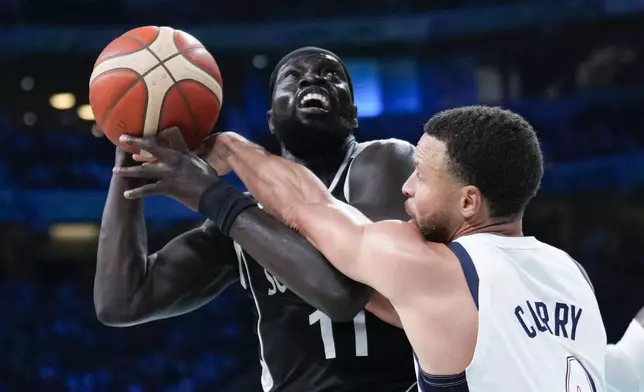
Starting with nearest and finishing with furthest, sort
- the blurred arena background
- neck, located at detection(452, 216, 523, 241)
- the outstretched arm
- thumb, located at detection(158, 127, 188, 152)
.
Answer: the outstretched arm
neck, located at detection(452, 216, 523, 241)
thumb, located at detection(158, 127, 188, 152)
the blurred arena background

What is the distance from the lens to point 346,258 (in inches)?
82.5

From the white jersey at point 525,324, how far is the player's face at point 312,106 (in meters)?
0.90

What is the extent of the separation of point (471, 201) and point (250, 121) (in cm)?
1183

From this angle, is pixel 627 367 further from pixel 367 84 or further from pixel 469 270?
pixel 367 84

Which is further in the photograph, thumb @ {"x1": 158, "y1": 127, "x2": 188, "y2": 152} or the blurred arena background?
the blurred arena background

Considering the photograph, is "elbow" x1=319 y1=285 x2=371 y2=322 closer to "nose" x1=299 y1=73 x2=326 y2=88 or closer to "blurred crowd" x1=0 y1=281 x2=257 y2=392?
"nose" x1=299 y1=73 x2=326 y2=88

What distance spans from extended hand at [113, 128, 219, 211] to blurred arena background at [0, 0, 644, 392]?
815 centimetres

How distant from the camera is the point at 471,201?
6.75ft

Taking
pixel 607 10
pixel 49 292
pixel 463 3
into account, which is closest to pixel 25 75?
pixel 49 292

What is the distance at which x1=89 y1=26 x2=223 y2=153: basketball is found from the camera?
251 cm

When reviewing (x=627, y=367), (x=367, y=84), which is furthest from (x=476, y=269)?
(x=367, y=84)

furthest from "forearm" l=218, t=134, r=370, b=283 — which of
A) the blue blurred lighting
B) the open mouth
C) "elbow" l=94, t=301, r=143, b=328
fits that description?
the blue blurred lighting

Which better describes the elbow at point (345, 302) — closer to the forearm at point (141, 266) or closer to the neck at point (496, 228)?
the neck at point (496, 228)

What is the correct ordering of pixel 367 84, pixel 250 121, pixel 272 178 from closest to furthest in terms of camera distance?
pixel 272 178
pixel 250 121
pixel 367 84
